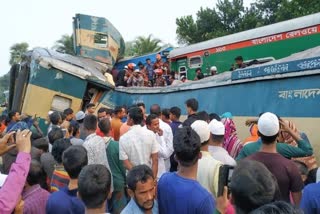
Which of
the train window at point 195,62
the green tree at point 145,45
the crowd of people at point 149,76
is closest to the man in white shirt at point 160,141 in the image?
the crowd of people at point 149,76

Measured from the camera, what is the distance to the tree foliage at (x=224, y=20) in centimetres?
3744

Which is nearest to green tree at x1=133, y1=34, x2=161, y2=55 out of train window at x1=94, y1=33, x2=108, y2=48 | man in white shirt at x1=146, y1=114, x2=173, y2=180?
train window at x1=94, y1=33, x2=108, y2=48

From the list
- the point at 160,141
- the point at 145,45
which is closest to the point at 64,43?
the point at 145,45

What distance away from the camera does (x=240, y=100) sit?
24.0 feet

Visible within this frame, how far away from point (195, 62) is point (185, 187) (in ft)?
32.0

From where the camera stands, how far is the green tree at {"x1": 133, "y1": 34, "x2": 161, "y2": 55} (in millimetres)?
40875

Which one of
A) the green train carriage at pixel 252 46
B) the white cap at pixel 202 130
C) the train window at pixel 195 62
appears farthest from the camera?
the train window at pixel 195 62

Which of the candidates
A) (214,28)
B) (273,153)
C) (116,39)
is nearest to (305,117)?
(273,153)

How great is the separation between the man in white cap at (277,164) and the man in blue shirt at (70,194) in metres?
1.38

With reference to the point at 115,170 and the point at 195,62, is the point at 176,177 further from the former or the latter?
the point at 195,62

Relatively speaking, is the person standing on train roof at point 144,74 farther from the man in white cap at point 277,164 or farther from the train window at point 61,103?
the man in white cap at point 277,164

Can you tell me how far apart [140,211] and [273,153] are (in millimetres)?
1301

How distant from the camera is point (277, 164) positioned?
332cm

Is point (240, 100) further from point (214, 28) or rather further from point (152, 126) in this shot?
point (214, 28)
